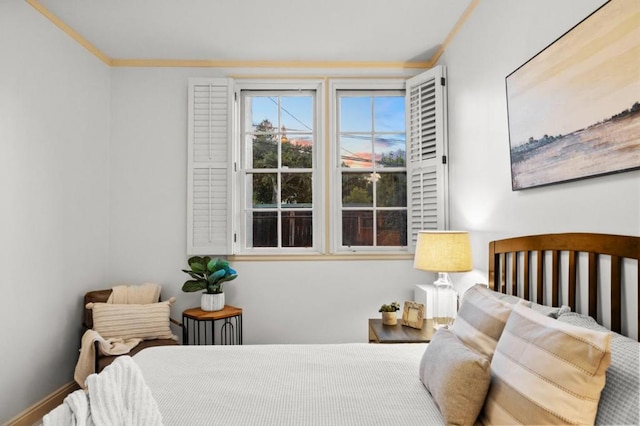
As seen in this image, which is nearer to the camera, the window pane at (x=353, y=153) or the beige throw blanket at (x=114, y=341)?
the beige throw blanket at (x=114, y=341)

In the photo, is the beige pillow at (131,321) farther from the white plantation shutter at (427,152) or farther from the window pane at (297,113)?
the white plantation shutter at (427,152)

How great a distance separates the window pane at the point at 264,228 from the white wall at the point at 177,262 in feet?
0.73

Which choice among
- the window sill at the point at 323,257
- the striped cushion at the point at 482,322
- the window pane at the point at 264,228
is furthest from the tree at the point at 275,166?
the striped cushion at the point at 482,322

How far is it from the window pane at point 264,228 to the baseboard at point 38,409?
1.78 meters

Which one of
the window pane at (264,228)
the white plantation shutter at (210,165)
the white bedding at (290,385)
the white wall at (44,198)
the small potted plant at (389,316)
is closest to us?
the white bedding at (290,385)

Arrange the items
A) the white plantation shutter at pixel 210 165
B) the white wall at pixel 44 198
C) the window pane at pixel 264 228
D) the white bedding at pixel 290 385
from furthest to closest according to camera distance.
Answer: the window pane at pixel 264 228 < the white plantation shutter at pixel 210 165 < the white wall at pixel 44 198 < the white bedding at pixel 290 385

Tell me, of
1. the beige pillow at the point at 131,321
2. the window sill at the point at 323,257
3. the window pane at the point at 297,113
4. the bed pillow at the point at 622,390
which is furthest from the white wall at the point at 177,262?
the bed pillow at the point at 622,390

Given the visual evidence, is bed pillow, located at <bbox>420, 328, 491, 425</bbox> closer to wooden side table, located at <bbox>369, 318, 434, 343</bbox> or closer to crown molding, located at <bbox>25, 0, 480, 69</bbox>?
wooden side table, located at <bbox>369, 318, 434, 343</bbox>

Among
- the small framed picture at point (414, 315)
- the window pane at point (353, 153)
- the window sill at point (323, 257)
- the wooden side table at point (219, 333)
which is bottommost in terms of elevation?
the wooden side table at point (219, 333)

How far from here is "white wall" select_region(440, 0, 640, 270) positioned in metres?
1.44

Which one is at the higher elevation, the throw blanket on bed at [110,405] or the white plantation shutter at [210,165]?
the white plantation shutter at [210,165]

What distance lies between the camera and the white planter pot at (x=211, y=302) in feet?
10.2

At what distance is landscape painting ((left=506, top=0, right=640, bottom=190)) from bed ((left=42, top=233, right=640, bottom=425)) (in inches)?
11.6

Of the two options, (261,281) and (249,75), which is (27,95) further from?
(261,281)
